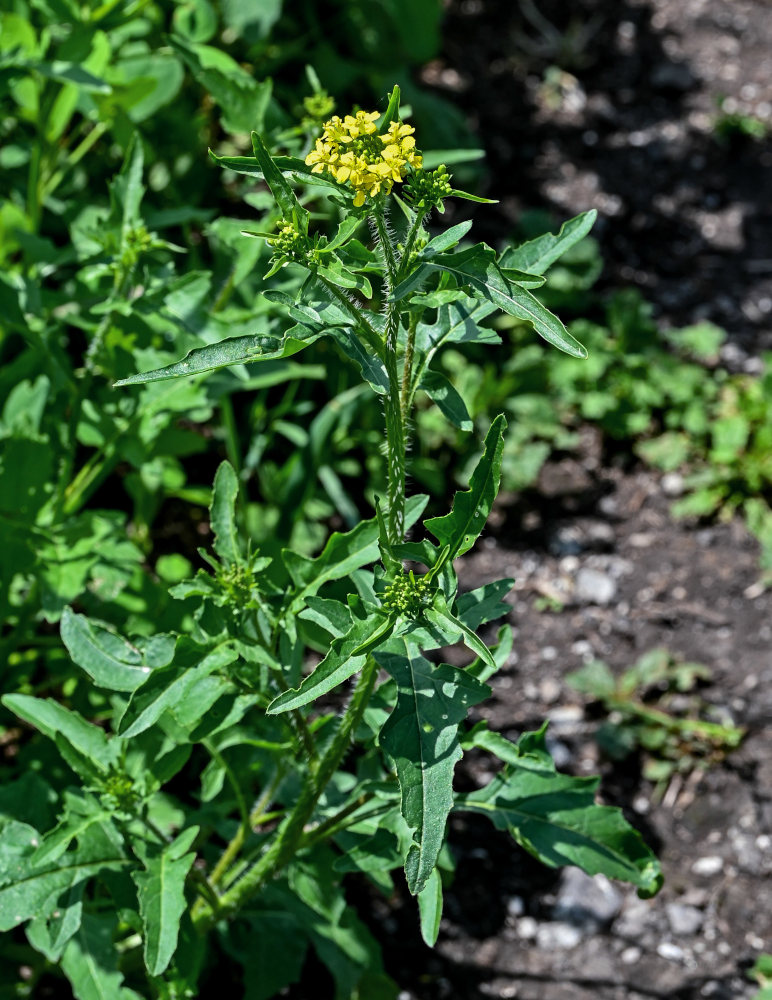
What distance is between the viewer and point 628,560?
4.24m

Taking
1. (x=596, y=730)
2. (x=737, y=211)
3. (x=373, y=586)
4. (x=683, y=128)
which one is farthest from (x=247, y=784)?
(x=683, y=128)

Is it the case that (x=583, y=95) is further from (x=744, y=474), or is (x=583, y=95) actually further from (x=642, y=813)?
(x=642, y=813)

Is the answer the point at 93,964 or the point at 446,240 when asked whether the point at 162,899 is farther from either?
the point at 446,240

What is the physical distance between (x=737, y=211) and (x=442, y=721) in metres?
4.20

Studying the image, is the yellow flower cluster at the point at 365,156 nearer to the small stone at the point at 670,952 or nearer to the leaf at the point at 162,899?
the leaf at the point at 162,899

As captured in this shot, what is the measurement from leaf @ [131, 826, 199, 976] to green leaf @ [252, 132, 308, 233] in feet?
4.08

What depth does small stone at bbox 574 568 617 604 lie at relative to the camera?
4121 millimetres

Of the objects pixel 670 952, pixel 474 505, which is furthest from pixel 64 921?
pixel 670 952

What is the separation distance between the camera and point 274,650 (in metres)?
2.18

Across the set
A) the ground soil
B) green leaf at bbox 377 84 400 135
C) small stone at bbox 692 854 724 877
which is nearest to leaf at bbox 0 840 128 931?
the ground soil

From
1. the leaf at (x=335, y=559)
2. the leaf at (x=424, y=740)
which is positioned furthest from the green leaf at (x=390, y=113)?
the leaf at (x=424, y=740)

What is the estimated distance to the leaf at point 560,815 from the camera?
7.67ft

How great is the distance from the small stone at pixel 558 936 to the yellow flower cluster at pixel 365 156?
242cm

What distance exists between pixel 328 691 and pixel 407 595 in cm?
35
